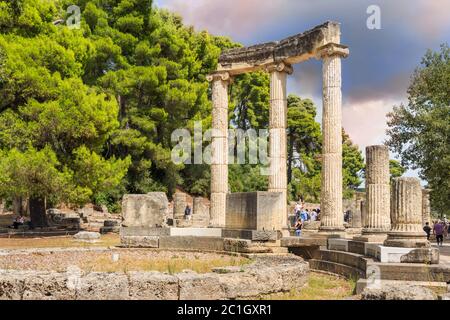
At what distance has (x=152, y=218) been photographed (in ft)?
54.8

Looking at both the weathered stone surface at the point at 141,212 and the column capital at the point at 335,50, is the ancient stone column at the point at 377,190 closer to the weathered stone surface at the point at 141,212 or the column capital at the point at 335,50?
the column capital at the point at 335,50

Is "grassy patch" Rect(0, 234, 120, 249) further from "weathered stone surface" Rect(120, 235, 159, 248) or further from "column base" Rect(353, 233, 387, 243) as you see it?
"column base" Rect(353, 233, 387, 243)

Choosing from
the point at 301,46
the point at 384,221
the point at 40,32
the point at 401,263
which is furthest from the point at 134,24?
the point at 401,263

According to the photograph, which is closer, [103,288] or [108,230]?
[103,288]

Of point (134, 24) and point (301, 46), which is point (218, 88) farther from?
point (134, 24)

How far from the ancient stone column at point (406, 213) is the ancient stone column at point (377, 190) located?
2.34 metres

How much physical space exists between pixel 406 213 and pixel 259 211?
408 cm

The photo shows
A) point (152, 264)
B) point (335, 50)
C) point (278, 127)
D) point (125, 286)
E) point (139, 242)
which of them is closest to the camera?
point (125, 286)

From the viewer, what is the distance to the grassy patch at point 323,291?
870 centimetres

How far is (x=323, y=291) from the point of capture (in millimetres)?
9656

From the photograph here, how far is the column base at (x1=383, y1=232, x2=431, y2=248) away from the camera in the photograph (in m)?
10.4

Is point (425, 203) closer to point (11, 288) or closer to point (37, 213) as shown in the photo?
point (37, 213)

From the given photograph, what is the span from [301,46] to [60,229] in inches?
519

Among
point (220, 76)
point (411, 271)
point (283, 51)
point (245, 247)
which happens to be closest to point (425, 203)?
point (283, 51)
